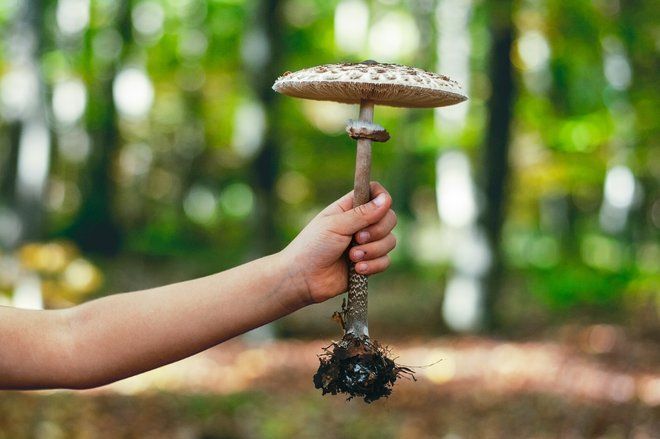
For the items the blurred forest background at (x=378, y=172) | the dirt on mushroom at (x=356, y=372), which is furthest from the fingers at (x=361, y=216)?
the blurred forest background at (x=378, y=172)

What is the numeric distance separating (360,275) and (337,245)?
20cm

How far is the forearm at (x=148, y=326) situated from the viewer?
202cm

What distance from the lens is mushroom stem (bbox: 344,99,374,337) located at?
2.28m

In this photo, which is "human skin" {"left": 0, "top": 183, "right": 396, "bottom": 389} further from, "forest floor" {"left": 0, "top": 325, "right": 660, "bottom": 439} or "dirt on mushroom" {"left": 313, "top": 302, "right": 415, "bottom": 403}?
"forest floor" {"left": 0, "top": 325, "right": 660, "bottom": 439}

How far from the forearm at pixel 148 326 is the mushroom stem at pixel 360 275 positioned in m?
0.37

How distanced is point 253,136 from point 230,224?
1866cm

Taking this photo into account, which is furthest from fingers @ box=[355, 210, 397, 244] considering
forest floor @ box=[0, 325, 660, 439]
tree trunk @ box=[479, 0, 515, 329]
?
tree trunk @ box=[479, 0, 515, 329]

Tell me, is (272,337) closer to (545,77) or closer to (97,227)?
(97,227)

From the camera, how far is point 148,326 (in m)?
2.02

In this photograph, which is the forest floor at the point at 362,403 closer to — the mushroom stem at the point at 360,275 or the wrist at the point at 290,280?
the mushroom stem at the point at 360,275

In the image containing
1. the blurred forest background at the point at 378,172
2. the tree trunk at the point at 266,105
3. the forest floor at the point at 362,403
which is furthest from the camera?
the tree trunk at the point at 266,105

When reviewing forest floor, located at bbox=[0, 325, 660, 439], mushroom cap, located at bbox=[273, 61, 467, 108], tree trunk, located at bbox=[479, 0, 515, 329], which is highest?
mushroom cap, located at bbox=[273, 61, 467, 108]

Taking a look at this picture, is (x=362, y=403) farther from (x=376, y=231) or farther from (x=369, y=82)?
(x=369, y=82)

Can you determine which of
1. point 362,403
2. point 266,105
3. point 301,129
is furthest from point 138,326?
point 301,129
